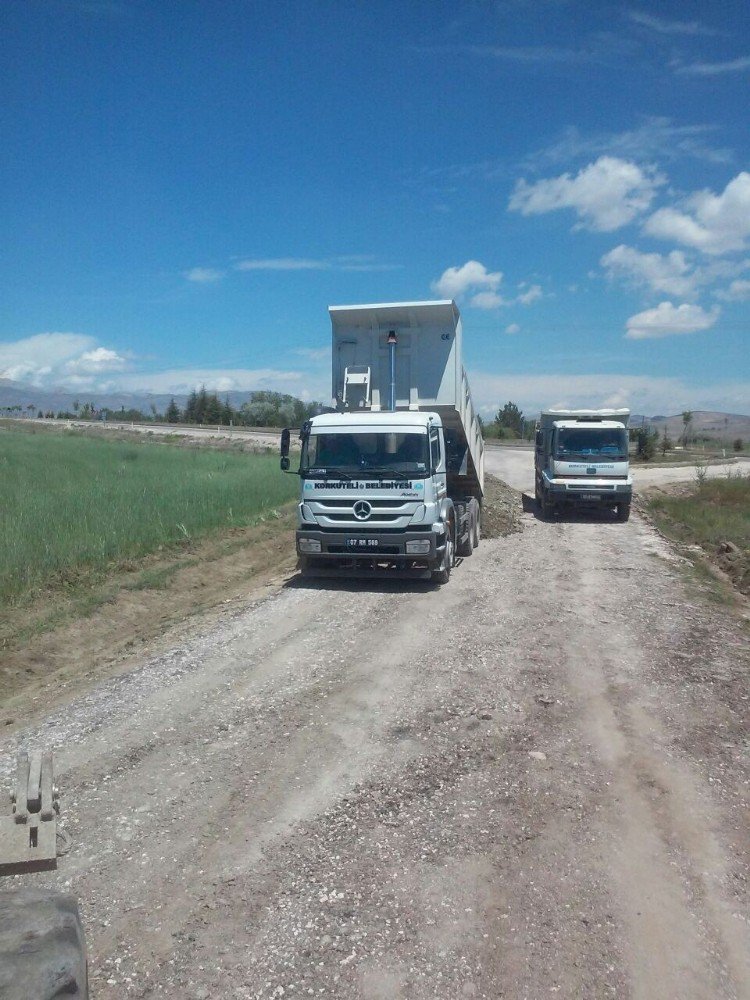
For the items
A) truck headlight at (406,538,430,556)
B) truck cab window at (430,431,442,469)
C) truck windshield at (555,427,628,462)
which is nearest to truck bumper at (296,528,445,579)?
truck headlight at (406,538,430,556)

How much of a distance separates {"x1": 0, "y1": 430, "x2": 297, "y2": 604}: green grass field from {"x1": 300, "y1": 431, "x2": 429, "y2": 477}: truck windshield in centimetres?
395

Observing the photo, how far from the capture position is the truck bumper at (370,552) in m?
11.5

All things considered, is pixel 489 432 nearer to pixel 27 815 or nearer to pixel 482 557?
pixel 482 557

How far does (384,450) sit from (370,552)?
5.14 ft

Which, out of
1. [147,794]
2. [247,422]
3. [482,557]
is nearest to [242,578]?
[482,557]

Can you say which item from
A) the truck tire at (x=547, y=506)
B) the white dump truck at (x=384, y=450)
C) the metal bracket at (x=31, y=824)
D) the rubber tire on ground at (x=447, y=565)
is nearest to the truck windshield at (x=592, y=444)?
the truck tire at (x=547, y=506)

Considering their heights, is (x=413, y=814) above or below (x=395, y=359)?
below

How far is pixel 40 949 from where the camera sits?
115 inches

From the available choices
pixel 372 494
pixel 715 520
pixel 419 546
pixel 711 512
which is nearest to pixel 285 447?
pixel 372 494

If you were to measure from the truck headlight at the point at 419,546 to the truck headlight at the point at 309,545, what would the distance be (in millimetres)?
1380

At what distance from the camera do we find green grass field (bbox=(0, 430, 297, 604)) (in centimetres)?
1204

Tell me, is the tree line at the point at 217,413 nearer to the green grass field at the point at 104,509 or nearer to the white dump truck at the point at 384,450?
the green grass field at the point at 104,509

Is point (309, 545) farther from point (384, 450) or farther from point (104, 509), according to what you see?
point (104, 509)

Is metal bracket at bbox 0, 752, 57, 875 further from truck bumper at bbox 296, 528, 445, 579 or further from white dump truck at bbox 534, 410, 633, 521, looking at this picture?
white dump truck at bbox 534, 410, 633, 521
